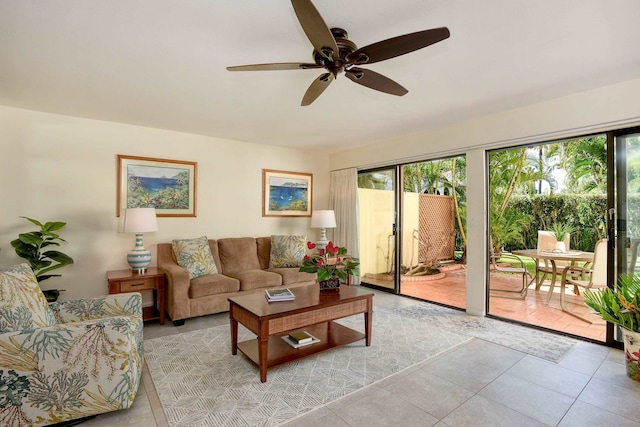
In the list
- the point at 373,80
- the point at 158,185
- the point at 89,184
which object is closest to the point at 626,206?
the point at 373,80

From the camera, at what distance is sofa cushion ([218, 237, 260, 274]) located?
4445 mm

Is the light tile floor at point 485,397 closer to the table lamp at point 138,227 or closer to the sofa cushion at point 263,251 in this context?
A: the table lamp at point 138,227

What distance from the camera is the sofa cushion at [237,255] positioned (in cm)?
445

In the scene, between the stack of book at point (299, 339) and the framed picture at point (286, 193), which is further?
the framed picture at point (286, 193)

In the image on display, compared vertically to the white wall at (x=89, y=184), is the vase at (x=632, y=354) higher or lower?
lower

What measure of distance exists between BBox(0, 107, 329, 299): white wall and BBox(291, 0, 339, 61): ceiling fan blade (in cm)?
329

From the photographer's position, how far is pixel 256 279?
3.98 m

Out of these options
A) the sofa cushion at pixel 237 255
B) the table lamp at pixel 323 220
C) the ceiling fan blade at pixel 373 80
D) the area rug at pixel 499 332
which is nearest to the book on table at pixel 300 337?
the area rug at pixel 499 332

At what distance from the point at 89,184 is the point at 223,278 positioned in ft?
6.39

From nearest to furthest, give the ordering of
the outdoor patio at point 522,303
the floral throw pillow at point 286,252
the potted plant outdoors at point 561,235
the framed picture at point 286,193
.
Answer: the outdoor patio at point 522,303 < the potted plant outdoors at point 561,235 < the floral throw pillow at point 286,252 < the framed picture at point 286,193

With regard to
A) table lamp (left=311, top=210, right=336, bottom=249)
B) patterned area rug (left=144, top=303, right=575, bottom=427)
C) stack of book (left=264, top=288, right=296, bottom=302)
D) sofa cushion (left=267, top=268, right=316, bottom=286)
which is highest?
table lamp (left=311, top=210, right=336, bottom=249)

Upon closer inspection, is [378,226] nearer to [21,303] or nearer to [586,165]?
[586,165]

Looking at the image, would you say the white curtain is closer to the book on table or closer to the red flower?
the red flower

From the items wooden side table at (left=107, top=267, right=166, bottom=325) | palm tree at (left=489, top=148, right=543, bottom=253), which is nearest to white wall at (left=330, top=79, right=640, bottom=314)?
palm tree at (left=489, top=148, right=543, bottom=253)
